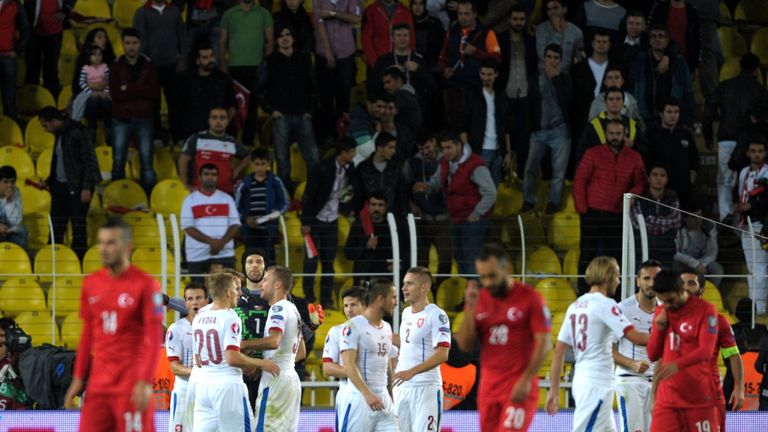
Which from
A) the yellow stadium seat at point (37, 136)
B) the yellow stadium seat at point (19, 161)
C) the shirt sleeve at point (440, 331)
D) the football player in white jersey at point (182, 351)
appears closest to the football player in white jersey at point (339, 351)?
the shirt sleeve at point (440, 331)

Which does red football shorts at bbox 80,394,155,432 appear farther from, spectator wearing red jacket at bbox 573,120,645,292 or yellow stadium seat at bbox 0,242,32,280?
spectator wearing red jacket at bbox 573,120,645,292

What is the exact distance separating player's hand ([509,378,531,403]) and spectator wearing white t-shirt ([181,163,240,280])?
691 centimetres

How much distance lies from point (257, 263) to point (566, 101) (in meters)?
6.56

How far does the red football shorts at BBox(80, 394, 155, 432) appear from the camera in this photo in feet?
30.4

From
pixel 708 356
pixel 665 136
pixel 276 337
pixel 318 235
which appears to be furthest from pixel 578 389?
pixel 665 136

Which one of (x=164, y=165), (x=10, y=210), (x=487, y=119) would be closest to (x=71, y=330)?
(x=10, y=210)

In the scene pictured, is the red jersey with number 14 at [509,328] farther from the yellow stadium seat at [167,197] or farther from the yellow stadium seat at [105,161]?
the yellow stadium seat at [105,161]

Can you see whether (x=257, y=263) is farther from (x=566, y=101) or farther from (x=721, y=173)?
(x=721, y=173)

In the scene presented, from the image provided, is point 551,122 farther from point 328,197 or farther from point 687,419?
point 687,419

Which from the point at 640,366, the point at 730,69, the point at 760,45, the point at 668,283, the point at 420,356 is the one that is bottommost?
the point at 640,366

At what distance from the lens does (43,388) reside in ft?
47.3

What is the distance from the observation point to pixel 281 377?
482 inches

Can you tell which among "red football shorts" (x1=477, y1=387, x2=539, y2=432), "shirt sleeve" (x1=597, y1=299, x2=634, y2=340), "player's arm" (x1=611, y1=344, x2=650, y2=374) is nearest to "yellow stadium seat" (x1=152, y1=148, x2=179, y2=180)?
"player's arm" (x1=611, y1=344, x2=650, y2=374)

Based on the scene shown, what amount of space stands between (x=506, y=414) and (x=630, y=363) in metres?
3.04
